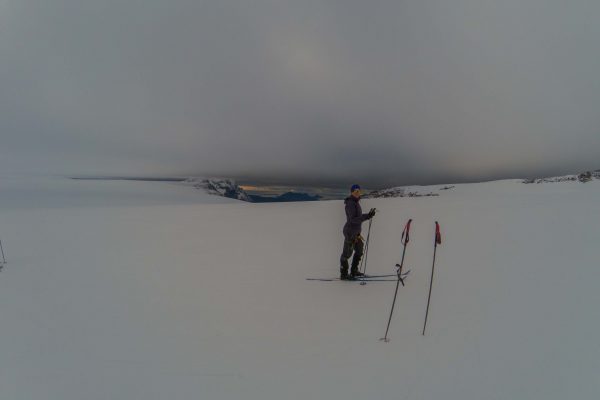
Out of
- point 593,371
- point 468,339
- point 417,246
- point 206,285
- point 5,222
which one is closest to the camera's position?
point 593,371

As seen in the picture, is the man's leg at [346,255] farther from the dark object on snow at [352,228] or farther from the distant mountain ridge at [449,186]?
the distant mountain ridge at [449,186]

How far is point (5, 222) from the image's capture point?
69.5 feet

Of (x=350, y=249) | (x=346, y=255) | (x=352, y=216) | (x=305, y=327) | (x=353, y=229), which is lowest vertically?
(x=305, y=327)

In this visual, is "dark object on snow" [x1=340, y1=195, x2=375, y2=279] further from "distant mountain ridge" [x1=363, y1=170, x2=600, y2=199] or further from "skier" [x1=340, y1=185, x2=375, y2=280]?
"distant mountain ridge" [x1=363, y1=170, x2=600, y2=199]

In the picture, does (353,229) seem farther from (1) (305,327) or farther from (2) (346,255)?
(1) (305,327)

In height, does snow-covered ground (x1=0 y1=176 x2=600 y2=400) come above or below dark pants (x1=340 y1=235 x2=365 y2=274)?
below

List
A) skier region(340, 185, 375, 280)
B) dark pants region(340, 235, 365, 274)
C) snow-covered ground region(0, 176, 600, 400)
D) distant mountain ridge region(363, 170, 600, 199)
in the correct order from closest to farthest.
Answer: snow-covered ground region(0, 176, 600, 400)
skier region(340, 185, 375, 280)
dark pants region(340, 235, 365, 274)
distant mountain ridge region(363, 170, 600, 199)

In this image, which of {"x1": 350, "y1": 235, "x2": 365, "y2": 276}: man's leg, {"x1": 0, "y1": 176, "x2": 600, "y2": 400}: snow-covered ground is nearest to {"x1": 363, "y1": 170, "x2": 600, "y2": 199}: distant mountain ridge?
{"x1": 0, "y1": 176, "x2": 600, "y2": 400}: snow-covered ground

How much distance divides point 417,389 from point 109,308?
598 centimetres

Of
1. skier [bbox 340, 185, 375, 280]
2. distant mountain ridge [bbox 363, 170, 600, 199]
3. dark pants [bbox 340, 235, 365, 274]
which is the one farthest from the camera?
distant mountain ridge [bbox 363, 170, 600, 199]

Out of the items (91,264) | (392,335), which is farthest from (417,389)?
(91,264)

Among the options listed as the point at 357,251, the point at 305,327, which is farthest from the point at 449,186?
the point at 305,327

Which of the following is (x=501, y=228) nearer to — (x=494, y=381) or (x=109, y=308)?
(x=494, y=381)

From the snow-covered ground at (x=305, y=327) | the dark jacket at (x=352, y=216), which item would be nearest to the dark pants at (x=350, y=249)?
the dark jacket at (x=352, y=216)
